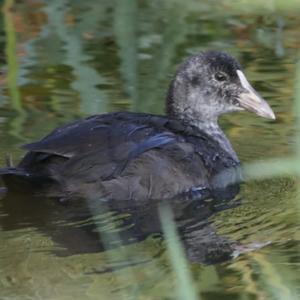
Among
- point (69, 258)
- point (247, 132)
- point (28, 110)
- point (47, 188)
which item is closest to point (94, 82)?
point (28, 110)

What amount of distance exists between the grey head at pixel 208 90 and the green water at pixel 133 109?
24cm

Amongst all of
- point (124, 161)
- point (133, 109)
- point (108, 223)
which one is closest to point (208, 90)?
point (133, 109)

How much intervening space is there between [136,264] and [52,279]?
37cm

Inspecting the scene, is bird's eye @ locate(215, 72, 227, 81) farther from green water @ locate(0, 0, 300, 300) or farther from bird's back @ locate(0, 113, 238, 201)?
bird's back @ locate(0, 113, 238, 201)

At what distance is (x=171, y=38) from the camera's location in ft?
29.0

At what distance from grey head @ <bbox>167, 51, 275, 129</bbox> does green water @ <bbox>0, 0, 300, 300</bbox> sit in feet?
0.78

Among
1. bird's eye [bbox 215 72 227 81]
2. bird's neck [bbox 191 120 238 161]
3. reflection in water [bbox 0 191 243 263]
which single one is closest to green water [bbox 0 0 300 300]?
reflection in water [bbox 0 191 243 263]

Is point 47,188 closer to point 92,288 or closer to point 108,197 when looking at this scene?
point 108,197

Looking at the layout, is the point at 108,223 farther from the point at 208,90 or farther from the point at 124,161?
the point at 208,90

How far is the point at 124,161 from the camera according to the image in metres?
6.06

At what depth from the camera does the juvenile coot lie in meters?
6.03

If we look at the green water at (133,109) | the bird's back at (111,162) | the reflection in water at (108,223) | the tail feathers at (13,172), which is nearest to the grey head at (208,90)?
the green water at (133,109)

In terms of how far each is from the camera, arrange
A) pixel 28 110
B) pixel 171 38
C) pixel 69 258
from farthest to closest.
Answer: pixel 171 38 < pixel 28 110 < pixel 69 258

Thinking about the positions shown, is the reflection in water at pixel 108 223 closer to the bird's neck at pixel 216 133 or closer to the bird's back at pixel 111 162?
the bird's back at pixel 111 162
